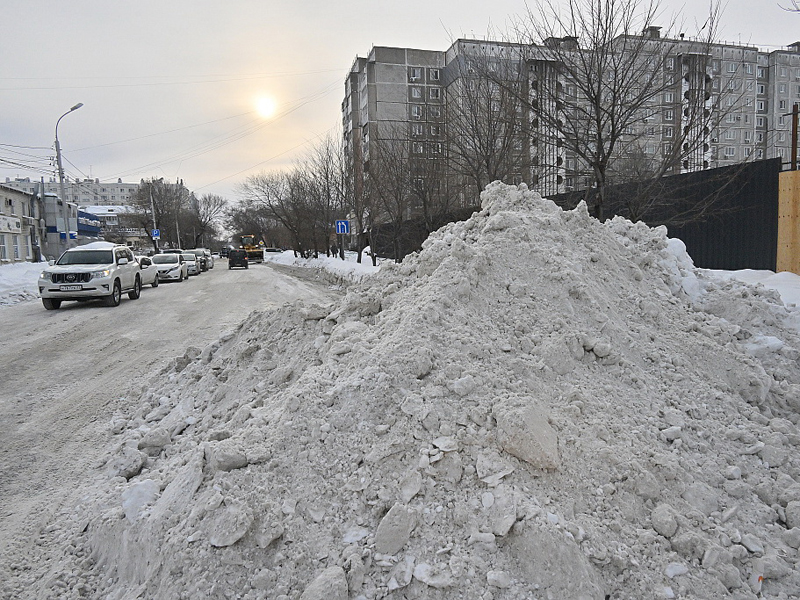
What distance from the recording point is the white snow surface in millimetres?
2566

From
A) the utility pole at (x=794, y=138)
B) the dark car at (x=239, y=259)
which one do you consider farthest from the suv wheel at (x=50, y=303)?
the dark car at (x=239, y=259)

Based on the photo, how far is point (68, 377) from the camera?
7.30 metres

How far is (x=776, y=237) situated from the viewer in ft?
44.0

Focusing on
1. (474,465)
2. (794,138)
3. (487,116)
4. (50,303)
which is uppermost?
(487,116)

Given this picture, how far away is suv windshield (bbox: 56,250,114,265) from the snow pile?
2928 millimetres

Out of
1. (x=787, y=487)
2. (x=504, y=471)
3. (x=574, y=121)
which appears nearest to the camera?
(x=504, y=471)

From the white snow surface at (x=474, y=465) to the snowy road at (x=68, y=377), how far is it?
0.33 m

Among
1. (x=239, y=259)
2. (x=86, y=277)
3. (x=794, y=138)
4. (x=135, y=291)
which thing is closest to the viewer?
(x=794, y=138)

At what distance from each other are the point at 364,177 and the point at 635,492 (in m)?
26.3

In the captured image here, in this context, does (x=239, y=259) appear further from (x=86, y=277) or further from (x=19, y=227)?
(x=86, y=277)

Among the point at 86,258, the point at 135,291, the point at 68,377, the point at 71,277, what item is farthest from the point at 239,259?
the point at 68,377

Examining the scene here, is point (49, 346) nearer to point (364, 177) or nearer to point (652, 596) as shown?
point (652, 596)

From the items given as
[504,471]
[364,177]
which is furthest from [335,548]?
[364,177]

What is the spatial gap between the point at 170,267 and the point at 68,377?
19.9m
